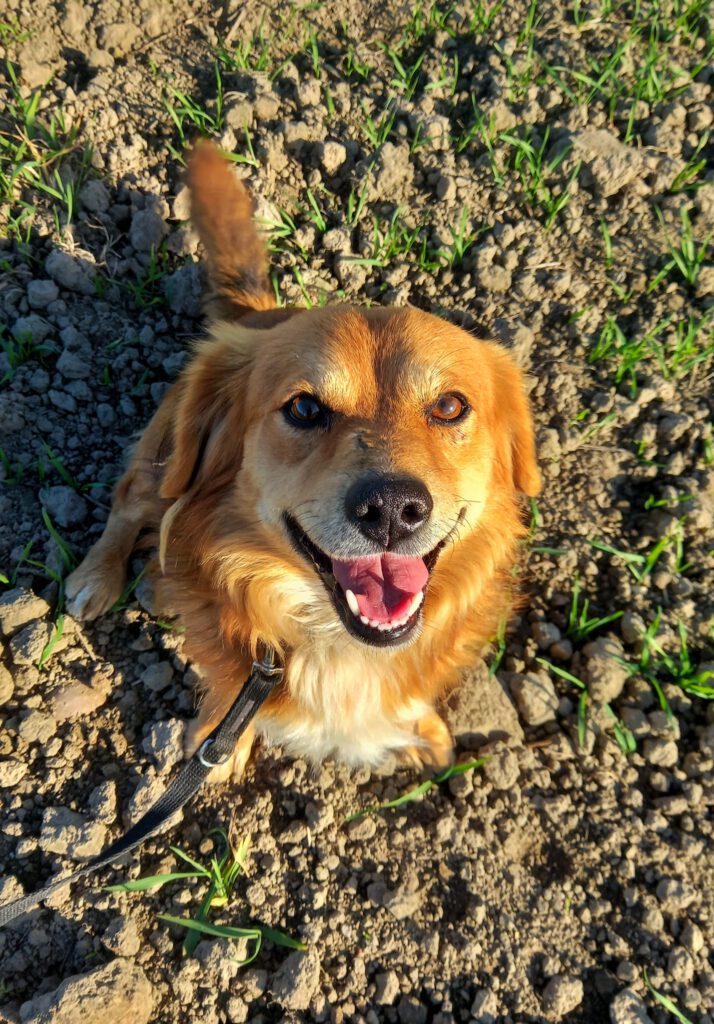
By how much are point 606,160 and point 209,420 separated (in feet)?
8.41

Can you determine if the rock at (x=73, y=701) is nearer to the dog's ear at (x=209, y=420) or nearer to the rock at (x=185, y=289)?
the dog's ear at (x=209, y=420)

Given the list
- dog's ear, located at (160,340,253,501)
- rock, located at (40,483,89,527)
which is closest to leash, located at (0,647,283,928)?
dog's ear, located at (160,340,253,501)

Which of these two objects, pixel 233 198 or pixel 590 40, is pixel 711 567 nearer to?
pixel 233 198

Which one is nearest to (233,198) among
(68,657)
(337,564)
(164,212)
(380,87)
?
(164,212)

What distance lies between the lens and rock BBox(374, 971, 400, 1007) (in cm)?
217

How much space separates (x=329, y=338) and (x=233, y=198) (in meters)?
1.10

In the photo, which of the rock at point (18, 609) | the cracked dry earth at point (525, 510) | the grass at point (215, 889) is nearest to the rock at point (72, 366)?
the cracked dry earth at point (525, 510)

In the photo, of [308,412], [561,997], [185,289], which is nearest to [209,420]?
[308,412]

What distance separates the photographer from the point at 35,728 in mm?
2455

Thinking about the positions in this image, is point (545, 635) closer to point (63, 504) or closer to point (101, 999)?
point (101, 999)

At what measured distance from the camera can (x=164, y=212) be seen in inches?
132

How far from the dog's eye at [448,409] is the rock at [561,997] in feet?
6.10

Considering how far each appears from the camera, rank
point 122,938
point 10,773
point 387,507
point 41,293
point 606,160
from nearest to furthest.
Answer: point 387,507, point 122,938, point 10,773, point 41,293, point 606,160

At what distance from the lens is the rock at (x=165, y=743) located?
2471mm
